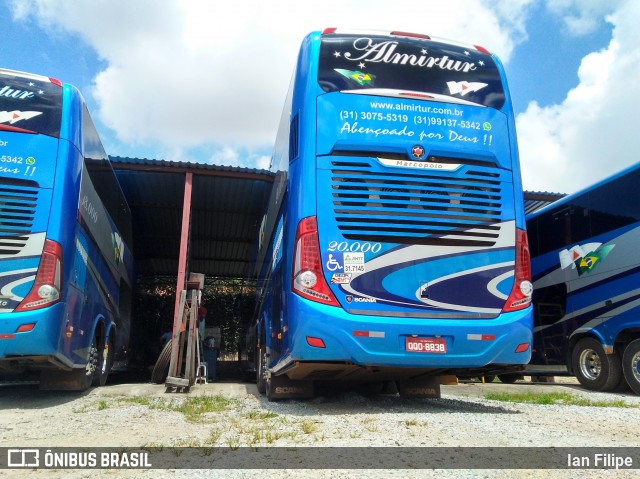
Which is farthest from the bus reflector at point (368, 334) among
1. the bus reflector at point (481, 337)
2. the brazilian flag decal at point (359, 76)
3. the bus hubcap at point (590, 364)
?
the bus hubcap at point (590, 364)

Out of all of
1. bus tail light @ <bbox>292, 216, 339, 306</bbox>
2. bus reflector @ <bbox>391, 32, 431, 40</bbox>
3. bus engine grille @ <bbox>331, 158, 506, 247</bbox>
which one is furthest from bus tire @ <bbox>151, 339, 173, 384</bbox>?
bus reflector @ <bbox>391, 32, 431, 40</bbox>

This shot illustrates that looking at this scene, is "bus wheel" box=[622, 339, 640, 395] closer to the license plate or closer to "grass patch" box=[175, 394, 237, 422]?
the license plate

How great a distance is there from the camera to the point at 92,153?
775 centimetres

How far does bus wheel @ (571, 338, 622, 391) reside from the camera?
880 centimetres

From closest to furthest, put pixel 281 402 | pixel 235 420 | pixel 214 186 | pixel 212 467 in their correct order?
pixel 212 467 < pixel 235 420 < pixel 281 402 < pixel 214 186

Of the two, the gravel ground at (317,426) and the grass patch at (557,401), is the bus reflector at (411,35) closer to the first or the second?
the gravel ground at (317,426)

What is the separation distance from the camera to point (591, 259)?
9383 mm

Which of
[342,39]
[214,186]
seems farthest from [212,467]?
[214,186]

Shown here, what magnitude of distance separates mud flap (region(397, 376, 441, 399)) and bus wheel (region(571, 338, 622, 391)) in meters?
3.86

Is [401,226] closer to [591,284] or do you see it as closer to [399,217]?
[399,217]

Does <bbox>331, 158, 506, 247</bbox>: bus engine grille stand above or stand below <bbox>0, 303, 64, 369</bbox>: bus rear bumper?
above

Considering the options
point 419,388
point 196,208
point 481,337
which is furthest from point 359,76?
point 196,208

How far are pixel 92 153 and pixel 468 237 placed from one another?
18.4 feet

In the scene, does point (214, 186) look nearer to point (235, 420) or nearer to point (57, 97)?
point (57, 97)
